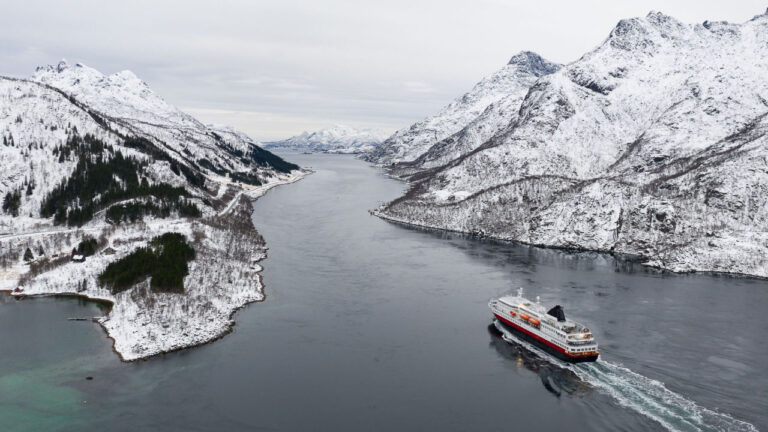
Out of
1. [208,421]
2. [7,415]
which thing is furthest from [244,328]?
[7,415]

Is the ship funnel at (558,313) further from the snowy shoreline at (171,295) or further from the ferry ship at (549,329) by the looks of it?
the snowy shoreline at (171,295)

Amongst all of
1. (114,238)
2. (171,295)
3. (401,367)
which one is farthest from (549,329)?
(114,238)

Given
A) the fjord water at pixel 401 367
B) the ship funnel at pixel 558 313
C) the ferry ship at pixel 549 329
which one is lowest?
the fjord water at pixel 401 367

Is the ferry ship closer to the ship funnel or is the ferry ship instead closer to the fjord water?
the ship funnel

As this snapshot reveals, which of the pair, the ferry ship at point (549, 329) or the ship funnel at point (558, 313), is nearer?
the ferry ship at point (549, 329)

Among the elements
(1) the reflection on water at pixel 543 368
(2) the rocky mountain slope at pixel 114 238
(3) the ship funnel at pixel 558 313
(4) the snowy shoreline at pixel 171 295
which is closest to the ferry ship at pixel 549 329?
(3) the ship funnel at pixel 558 313

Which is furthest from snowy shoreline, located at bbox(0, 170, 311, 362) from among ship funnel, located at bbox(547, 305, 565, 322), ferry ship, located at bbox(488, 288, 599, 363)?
ship funnel, located at bbox(547, 305, 565, 322)

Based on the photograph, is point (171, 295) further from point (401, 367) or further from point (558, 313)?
point (558, 313)
